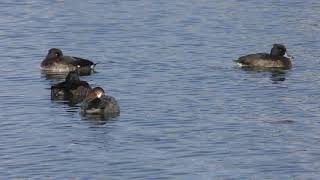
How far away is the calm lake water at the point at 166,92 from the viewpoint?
2595 cm

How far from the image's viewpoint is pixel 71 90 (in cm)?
3453

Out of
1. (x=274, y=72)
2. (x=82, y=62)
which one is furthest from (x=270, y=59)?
(x=82, y=62)

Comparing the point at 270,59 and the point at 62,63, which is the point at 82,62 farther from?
the point at 270,59

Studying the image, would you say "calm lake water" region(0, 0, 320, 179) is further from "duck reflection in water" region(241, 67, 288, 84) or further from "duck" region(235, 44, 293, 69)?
"duck" region(235, 44, 293, 69)

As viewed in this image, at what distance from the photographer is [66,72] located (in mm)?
39594

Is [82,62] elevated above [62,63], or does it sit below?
above

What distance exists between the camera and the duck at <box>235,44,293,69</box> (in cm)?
3953

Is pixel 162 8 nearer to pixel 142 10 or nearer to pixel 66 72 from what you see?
pixel 142 10

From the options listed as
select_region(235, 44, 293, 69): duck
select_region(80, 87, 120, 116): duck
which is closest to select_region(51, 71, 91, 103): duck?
select_region(80, 87, 120, 116): duck

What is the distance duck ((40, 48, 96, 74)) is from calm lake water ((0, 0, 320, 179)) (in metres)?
0.45

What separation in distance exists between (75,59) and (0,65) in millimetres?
2450

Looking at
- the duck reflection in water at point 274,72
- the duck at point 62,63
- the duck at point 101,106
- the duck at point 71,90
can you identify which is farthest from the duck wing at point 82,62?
the duck at point 101,106

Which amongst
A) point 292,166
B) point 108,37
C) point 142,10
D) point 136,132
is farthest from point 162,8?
point 292,166

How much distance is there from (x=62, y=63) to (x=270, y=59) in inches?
270
